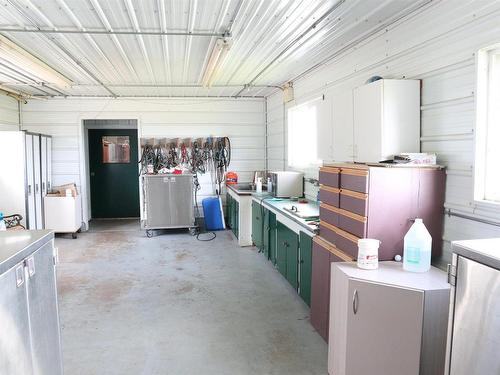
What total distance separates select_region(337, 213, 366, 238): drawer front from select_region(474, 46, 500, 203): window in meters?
0.72

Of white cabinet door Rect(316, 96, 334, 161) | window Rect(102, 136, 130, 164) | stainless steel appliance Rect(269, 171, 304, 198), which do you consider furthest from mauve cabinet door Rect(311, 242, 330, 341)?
window Rect(102, 136, 130, 164)

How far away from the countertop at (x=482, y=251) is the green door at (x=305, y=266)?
186 centimetres

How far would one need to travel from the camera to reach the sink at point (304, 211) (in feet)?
12.8

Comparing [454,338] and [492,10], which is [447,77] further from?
[454,338]

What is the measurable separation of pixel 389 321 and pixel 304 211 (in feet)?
7.09

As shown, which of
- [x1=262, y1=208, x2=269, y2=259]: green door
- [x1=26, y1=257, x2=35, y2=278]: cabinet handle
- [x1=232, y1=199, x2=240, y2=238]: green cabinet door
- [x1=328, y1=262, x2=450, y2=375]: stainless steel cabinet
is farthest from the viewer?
[x1=232, y1=199, x2=240, y2=238]: green cabinet door

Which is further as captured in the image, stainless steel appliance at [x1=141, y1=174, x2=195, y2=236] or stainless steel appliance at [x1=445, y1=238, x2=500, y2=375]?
stainless steel appliance at [x1=141, y1=174, x2=195, y2=236]

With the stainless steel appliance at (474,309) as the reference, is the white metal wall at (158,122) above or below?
above

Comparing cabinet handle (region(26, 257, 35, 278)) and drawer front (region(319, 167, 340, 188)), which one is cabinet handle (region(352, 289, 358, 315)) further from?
cabinet handle (region(26, 257, 35, 278))

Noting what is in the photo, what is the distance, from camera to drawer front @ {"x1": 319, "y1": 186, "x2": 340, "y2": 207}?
291 cm

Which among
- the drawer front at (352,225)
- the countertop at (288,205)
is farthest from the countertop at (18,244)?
the countertop at (288,205)

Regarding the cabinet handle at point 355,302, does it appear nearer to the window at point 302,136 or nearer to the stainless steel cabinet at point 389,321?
the stainless steel cabinet at point 389,321

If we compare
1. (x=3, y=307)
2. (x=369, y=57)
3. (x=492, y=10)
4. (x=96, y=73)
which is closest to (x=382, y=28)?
(x=369, y=57)

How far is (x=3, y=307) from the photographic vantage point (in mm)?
1607
